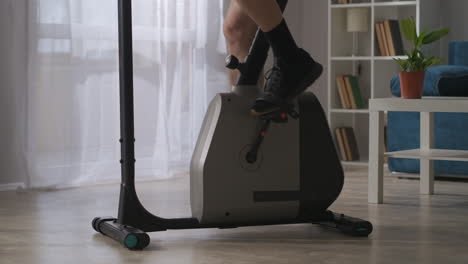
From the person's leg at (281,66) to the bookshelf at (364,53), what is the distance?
257 centimetres

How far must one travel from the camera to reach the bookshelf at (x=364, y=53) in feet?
16.4

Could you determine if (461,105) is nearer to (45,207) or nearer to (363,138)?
(45,207)

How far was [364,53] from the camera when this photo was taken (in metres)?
5.34

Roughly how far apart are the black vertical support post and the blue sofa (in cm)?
190

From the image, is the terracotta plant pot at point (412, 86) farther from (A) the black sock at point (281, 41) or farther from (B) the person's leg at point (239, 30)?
(A) the black sock at point (281, 41)

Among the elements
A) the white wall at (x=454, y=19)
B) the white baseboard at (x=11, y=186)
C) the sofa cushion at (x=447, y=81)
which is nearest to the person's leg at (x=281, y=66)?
the sofa cushion at (x=447, y=81)

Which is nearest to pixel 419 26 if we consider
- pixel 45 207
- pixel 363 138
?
pixel 363 138

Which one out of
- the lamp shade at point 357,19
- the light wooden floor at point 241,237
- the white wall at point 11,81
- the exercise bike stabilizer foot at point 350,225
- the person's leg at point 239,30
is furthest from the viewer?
the lamp shade at point 357,19

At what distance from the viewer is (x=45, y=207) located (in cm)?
325

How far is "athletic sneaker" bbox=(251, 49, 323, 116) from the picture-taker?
2398mm

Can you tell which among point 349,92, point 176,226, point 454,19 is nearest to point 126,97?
point 176,226

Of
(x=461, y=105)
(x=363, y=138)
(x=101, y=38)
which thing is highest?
(x=101, y=38)

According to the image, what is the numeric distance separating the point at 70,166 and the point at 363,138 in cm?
222

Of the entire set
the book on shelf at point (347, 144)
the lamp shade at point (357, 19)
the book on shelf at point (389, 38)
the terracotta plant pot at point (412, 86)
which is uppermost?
the lamp shade at point (357, 19)
